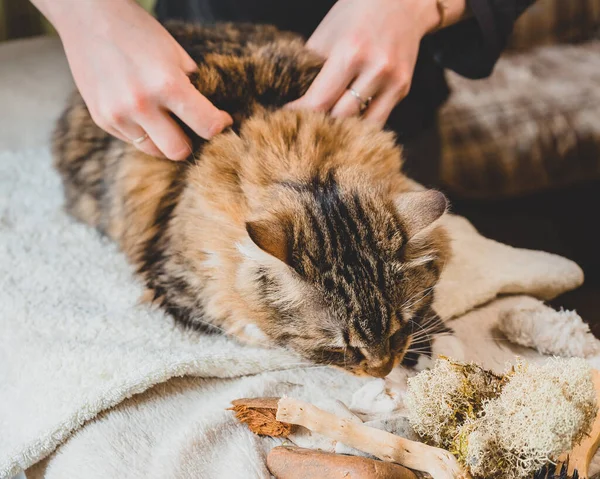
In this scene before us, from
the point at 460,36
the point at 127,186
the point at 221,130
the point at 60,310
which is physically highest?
the point at 460,36

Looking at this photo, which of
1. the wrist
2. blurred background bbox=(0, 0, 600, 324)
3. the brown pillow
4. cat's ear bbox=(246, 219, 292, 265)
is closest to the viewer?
cat's ear bbox=(246, 219, 292, 265)

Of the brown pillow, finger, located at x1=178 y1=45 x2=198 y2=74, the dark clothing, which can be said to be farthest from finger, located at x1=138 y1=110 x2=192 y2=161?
the brown pillow

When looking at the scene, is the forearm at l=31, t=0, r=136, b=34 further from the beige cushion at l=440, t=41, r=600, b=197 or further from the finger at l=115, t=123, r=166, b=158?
Answer: the beige cushion at l=440, t=41, r=600, b=197

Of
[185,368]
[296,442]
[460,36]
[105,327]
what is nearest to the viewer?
[296,442]

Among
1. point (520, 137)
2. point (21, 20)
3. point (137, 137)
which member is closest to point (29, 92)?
point (21, 20)

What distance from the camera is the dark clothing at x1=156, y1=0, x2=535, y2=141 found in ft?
4.38

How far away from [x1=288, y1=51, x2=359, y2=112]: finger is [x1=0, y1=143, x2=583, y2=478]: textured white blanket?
0.44 m

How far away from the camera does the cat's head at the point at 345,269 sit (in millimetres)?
872

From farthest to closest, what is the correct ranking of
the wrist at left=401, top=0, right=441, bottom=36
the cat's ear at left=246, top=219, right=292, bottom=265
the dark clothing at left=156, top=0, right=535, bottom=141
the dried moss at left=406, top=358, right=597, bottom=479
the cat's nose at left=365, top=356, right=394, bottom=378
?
the dark clothing at left=156, top=0, right=535, bottom=141, the wrist at left=401, top=0, right=441, bottom=36, the cat's nose at left=365, top=356, right=394, bottom=378, the cat's ear at left=246, top=219, right=292, bottom=265, the dried moss at left=406, top=358, right=597, bottom=479

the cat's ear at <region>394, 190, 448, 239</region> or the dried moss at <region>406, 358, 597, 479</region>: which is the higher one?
the cat's ear at <region>394, 190, 448, 239</region>

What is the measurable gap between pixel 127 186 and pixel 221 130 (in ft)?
0.86

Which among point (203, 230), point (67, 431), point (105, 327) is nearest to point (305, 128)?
point (203, 230)

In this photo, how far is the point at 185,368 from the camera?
994 millimetres

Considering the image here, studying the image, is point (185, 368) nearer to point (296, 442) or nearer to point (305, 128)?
point (296, 442)
